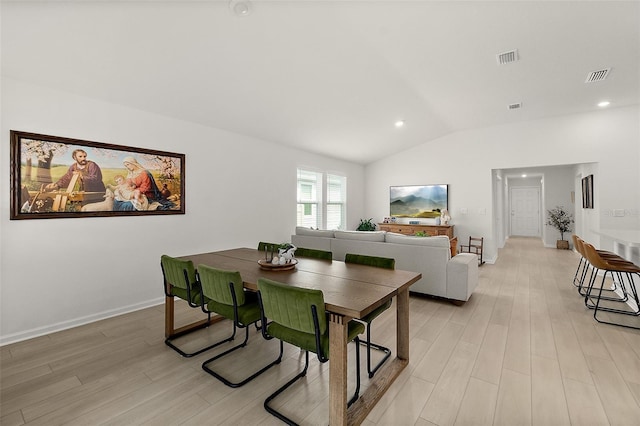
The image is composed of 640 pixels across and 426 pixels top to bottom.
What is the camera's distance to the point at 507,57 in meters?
3.31

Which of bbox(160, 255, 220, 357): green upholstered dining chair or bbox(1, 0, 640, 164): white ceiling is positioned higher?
bbox(1, 0, 640, 164): white ceiling

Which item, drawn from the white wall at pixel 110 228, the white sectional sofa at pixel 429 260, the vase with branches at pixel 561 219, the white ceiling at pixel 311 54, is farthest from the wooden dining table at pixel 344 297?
the vase with branches at pixel 561 219

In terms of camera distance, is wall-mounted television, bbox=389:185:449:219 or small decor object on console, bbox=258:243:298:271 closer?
small decor object on console, bbox=258:243:298:271

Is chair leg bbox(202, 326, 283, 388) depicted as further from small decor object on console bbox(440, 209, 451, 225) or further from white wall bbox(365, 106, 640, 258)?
white wall bbox(365, 106, 640, 258)

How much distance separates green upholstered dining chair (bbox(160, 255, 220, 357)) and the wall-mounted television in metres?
5.71

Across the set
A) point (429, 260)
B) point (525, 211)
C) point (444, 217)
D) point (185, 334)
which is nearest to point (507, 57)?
point (429, 260)

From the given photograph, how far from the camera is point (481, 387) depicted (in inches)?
79.5

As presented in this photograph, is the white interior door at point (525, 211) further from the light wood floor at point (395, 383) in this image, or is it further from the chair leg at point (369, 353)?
the chair leg at point (369, 353)

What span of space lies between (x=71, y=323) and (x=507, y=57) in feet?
18.5

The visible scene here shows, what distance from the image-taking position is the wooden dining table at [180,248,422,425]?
1.59 meters

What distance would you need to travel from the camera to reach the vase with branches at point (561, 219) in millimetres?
8195

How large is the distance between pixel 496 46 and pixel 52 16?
159 inches

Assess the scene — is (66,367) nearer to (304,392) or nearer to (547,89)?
(304,392)

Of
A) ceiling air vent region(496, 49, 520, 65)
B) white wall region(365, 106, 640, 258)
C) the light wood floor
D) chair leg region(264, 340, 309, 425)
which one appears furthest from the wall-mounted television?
chair leg region(264, 340, 309, 425)
